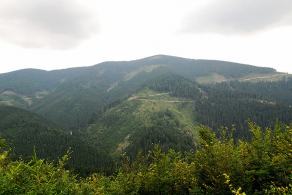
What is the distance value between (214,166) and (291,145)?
10555 millimetres

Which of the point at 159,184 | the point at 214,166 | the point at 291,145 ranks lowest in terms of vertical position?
the point at 159,184

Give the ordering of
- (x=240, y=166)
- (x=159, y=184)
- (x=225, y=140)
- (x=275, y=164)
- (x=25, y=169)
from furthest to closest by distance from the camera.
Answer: (x=159, y=184) < (x=225, y=140) < (x=240, y=166) < (x=275, y=164) < (x=25, y=169)

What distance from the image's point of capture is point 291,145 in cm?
3772

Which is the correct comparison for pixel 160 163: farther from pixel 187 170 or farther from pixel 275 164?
pixel 275 164

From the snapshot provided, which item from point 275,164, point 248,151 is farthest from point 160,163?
point 275,164

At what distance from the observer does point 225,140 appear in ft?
163

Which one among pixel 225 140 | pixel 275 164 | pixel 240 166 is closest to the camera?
pixel 275 164

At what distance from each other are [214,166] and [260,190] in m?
5.86

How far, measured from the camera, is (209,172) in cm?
4566

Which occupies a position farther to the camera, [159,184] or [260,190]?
[159,184]

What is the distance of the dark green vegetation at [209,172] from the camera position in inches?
1459

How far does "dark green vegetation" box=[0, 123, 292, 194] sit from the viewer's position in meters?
37.1

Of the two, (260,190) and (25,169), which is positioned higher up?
(25,169)

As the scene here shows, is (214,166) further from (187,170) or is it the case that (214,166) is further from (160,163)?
(160,163)
